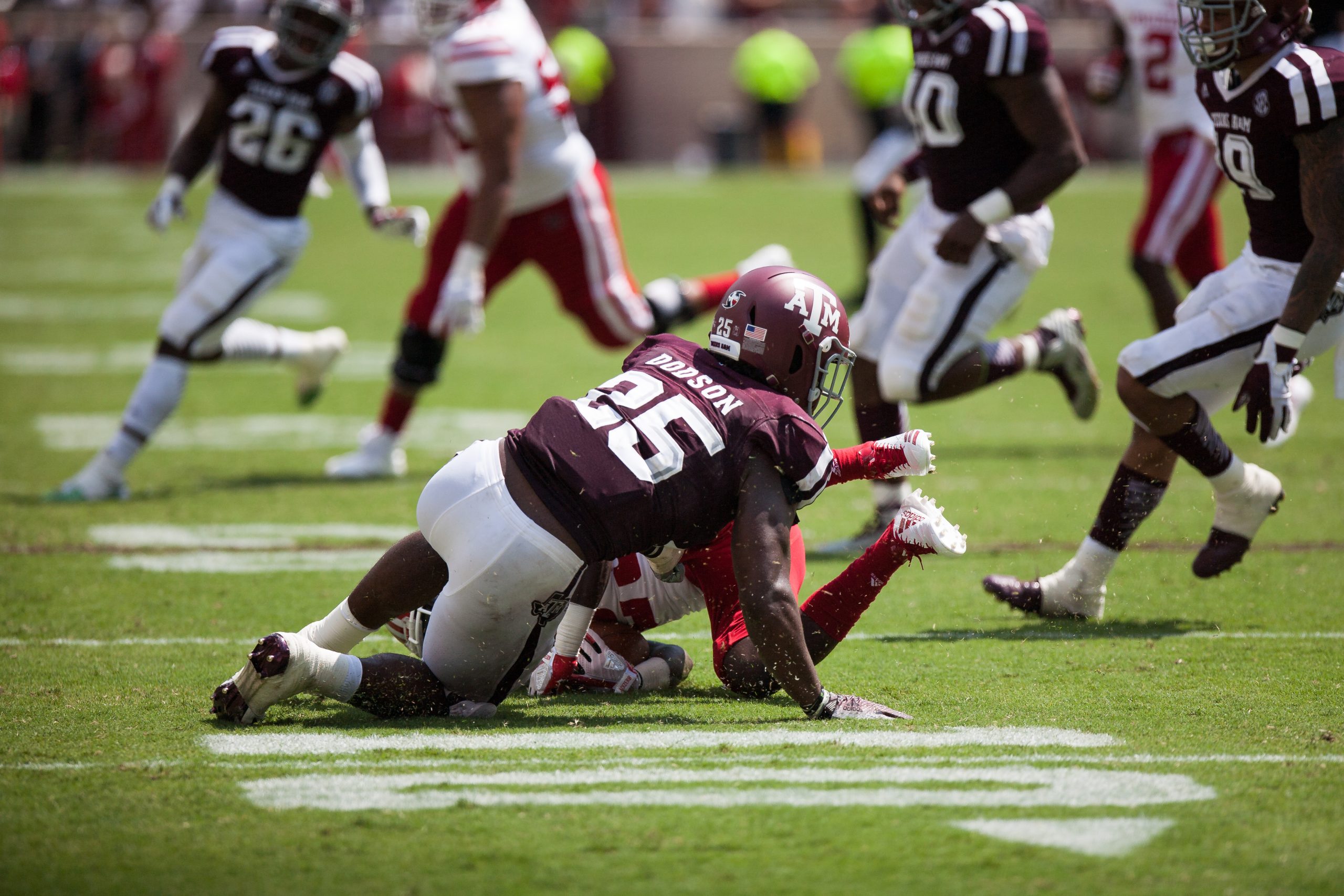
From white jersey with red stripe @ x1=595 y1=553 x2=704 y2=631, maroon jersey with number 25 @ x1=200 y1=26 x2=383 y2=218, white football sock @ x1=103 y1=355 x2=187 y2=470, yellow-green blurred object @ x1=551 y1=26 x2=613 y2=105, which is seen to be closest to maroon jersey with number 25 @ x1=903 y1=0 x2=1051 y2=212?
A: white jersey with red stripe @ x1=595 y1=553 x2=704 y2=631

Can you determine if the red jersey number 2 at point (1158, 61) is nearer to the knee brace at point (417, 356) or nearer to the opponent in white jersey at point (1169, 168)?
the opponent in white jersey at point (1169, 168)

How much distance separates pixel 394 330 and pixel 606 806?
854cm

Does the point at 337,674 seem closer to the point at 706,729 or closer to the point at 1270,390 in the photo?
the point at 706,729

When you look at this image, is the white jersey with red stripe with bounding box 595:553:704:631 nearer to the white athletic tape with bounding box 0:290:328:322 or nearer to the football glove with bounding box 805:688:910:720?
the football glove with bounding box 805:688:910:720

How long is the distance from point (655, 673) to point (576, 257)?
310cm

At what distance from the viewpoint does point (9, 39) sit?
71.9ft

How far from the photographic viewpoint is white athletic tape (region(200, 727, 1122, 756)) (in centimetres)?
316

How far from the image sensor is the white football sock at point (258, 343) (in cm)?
675

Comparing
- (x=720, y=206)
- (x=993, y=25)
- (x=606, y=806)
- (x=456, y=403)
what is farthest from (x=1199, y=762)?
(x=720, y=206)

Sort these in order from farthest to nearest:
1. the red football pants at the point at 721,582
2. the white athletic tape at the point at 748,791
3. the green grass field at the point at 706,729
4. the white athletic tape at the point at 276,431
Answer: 1. the white athletic tape at the point at 276,431
2. the red football pants at the point at 721,582
3. the white athletic tape at the point at 748,791
4. the green grass field at the point at 706,729

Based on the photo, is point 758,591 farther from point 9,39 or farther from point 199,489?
point 9,39

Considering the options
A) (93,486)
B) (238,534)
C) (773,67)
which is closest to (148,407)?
(93,486)

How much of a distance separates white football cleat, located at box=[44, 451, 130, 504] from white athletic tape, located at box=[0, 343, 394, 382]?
300 centimetres

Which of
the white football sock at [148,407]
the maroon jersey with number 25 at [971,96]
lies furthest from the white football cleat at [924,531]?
the white football sock at [148,407]
